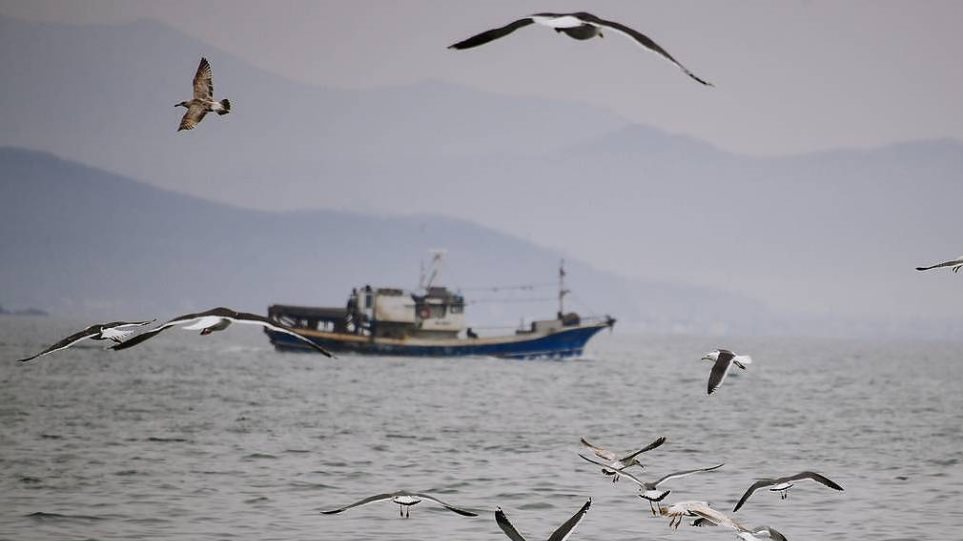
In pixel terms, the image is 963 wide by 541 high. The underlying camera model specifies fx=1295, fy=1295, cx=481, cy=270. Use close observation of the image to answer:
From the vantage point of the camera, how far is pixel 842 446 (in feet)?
148

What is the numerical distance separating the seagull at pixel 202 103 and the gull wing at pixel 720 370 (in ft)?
25.4

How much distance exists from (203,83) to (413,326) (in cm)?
10028

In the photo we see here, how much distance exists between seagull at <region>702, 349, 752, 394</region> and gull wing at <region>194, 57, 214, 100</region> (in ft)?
27.8

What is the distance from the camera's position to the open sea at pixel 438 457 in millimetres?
25219

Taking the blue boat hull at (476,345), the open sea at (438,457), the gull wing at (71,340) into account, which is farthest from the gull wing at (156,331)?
the blue boat hull at (476,345)

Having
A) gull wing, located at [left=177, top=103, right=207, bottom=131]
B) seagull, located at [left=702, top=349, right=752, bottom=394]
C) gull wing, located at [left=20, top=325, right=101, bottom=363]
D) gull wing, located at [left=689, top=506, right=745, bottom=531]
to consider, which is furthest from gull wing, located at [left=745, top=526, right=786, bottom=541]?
gull wing, located at [left=177, top=103, right=207, bottom=131]

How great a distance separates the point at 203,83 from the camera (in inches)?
782

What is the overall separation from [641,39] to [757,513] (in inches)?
615

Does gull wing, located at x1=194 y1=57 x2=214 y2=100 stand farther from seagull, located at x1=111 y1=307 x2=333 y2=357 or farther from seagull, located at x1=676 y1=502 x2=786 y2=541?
seagull, located at x1=676 y1=502 x2=786 y2=541

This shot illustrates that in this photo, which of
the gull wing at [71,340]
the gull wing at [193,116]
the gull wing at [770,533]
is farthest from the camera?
the gull wing at [193,116]

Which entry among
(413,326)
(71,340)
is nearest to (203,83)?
(71,340)

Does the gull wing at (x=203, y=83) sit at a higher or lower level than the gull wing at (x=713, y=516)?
higher

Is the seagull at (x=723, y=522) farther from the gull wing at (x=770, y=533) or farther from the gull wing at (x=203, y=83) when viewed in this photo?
the gull wing at (x=203, y=83)

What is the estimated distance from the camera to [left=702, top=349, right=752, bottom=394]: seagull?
1526 cm
